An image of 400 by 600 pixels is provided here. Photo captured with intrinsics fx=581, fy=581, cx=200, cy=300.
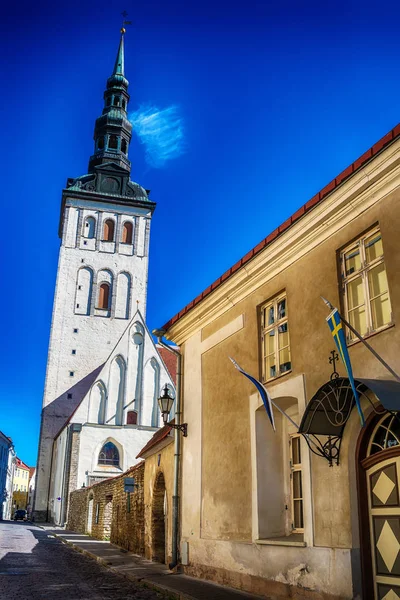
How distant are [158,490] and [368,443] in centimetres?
844

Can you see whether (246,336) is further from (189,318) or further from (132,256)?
(132,256)

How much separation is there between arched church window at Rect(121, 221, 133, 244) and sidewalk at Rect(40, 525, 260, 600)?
32.9 metres

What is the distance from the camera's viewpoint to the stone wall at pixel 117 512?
52.9ft

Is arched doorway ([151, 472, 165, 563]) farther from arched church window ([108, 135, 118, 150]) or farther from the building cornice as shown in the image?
arched church window ([108, 135, 118, 150])

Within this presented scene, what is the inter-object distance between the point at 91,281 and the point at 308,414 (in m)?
39.4

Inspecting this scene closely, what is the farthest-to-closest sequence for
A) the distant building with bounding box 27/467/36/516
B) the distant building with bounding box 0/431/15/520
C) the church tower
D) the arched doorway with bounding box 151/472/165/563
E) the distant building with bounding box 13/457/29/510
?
1. the distant building with bounding box 13/457/29/510
2. the distant building with bounding box 0/431/15/520
3. the distant building with bounding box 27/467/36/516
4. the church tower
5. the arched doorway with bounding box 151/472/165/563

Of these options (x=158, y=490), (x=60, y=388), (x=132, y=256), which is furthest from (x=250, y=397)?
(x=132, y=256)

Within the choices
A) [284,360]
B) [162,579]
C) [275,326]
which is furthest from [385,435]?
[162,579]

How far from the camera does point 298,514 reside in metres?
8.80

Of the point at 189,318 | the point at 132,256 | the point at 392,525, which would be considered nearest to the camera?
the point at 392,525

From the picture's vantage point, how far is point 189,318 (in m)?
12.7

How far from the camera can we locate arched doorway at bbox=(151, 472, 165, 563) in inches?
559

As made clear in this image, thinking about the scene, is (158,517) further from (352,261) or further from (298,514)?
(352,261)

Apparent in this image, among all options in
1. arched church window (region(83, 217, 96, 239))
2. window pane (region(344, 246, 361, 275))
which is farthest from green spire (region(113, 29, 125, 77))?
window pane (region(344, 246, 361, 275))
